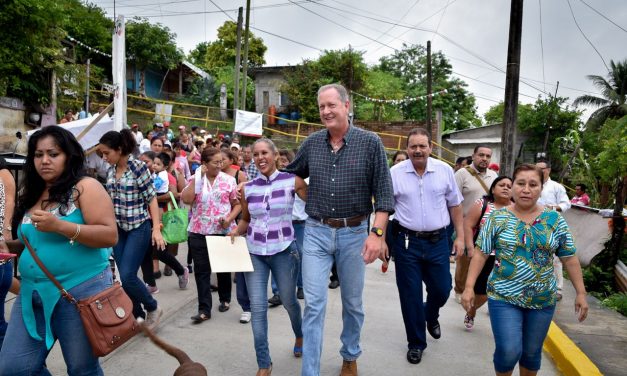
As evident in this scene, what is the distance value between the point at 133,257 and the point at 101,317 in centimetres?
213

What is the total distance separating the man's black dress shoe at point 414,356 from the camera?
15.3 ft

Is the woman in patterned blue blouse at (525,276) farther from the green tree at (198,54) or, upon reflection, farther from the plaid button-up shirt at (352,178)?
the green tree at (198,54)

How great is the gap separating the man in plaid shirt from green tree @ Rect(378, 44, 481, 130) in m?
36.7

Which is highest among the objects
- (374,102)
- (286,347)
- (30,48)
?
(374,102)

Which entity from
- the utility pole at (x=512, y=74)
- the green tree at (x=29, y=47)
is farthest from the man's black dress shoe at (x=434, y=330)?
the green tree at (x=29, y=47)

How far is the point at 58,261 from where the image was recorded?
108 inches

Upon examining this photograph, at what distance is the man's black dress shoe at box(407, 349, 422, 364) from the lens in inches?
183

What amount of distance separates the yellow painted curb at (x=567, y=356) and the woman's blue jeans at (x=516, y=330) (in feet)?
4.15

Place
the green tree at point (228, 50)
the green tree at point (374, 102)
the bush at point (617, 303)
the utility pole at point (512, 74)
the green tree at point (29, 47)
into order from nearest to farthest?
the bush at point (617, 303)
the utility pole at point (512, 74)
the green tree at point (29, 47)
the green tree at point (374, 102)
the green tree at point (228, 50)

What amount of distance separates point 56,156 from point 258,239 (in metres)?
1.80

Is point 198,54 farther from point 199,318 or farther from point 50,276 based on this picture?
point 50,276

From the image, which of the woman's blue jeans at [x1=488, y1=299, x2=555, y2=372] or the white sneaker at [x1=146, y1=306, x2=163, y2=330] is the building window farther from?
the woman's blue jeans at [x1=488, y1=299, x2=555, y2=372]

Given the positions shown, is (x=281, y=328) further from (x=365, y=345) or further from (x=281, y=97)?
(x=281, y=97)

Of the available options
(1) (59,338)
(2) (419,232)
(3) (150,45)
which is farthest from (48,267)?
(3) (150,45)
